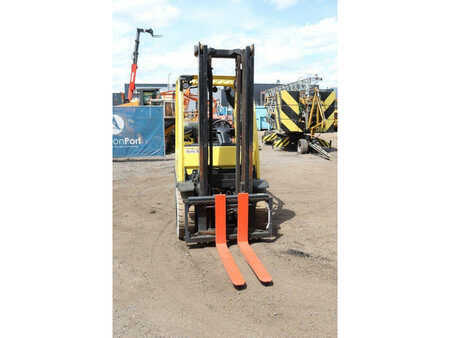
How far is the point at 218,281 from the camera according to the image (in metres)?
3.60

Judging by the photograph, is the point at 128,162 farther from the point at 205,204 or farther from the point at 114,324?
the point at 114,324

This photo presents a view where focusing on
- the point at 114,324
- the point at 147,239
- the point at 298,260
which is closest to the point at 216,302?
the point at 114,324

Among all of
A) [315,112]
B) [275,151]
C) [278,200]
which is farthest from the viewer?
[275,151]

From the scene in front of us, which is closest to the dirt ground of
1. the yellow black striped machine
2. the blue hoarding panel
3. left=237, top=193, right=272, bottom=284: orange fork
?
left=237, top=193, right=272, bottom=284: orange fork

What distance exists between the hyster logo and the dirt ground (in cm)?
645

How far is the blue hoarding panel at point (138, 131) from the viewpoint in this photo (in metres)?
12.4

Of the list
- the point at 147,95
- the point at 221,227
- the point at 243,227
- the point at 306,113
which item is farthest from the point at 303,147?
the point at 221,227

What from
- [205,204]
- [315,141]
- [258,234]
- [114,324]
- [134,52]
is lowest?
[114,324]

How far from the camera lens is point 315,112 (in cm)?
1441

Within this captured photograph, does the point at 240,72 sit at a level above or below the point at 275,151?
above

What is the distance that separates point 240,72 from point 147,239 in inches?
106

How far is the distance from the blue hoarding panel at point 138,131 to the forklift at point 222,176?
25.9 ft

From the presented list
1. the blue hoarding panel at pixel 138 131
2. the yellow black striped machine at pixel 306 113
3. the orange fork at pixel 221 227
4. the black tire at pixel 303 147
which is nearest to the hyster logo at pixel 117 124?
the blue hoarding panel at pixel 138 131

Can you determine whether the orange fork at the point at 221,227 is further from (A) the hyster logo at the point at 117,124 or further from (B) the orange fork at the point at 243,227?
(A) the hyster logo at the point at 117,124
